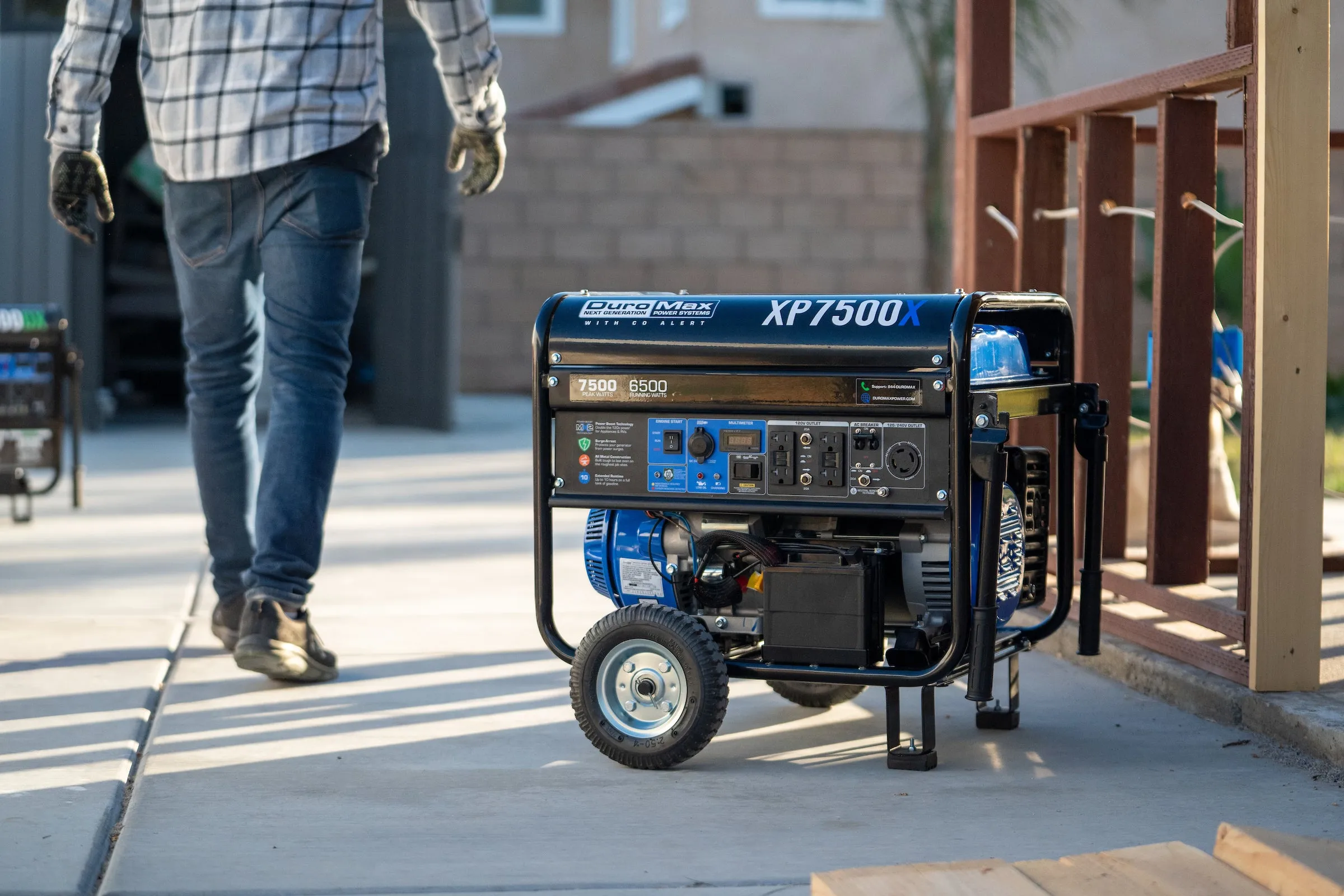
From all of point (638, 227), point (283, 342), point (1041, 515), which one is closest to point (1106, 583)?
point (1041, 515)

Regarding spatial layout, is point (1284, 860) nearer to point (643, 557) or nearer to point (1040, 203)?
point (643, 557)

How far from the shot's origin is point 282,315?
→ 3713 millimetres

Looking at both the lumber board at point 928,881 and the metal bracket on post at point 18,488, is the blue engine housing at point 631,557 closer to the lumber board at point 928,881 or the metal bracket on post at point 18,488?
the lumber board at point 928,881

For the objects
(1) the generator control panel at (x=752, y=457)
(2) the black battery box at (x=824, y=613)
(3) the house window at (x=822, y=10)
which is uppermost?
(3) the house window at (x=822, y=10)

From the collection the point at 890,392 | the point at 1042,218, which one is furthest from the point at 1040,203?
the point at 890,392

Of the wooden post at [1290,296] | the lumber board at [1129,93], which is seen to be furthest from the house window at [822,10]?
the wooden post at [1290,296]

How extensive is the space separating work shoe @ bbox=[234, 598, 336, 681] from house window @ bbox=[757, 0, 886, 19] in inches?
599

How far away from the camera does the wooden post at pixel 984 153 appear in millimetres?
4902

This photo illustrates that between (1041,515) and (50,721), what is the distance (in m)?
1.97

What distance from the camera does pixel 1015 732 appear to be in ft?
11.0

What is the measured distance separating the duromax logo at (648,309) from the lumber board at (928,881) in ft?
3.71

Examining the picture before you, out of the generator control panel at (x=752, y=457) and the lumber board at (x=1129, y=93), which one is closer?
the generator control panel at (x=752, y=457)

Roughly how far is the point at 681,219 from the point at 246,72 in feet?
40.4

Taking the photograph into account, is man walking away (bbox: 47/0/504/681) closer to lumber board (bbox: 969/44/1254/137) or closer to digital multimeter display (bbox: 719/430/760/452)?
digital multimeter display (bbox: 719/430/760/452)
